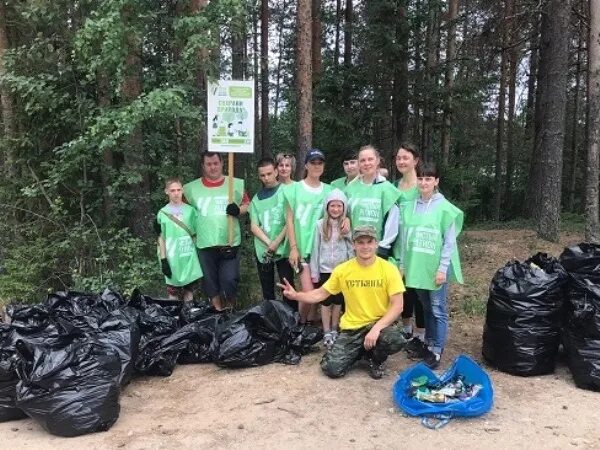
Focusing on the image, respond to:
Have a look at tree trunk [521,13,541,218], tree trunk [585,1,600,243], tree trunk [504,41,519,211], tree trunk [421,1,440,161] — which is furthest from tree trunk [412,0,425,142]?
tree trunk [504,41,519,211]

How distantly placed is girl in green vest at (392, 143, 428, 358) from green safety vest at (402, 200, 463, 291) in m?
0.22

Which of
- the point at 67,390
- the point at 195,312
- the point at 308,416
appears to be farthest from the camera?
the point at 195,312

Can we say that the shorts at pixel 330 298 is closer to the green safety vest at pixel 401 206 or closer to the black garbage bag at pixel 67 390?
the green safety vest at pixel 401 206

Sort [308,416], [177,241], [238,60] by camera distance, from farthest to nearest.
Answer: [238,60] → [177,241] → [308,416]

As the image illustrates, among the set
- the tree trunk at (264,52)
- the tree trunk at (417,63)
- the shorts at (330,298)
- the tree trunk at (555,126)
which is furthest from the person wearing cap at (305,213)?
the tree trunk at (264,52)

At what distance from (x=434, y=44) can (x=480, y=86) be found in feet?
5.60

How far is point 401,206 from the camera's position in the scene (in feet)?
16.6

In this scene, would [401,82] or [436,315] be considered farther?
[401,82]

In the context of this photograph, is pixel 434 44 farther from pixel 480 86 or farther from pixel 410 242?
pixel 410 242

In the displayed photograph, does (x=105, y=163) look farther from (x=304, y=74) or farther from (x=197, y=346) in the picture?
(x=304, y=74)

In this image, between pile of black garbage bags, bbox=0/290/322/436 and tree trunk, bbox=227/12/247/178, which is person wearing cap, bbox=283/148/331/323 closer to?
pile of black garbage bags, bbox=0/290/322/436

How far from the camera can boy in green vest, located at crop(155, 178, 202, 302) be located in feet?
18.5

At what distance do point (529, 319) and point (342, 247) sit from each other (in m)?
1.71

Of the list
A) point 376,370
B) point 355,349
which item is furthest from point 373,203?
point 376,370
